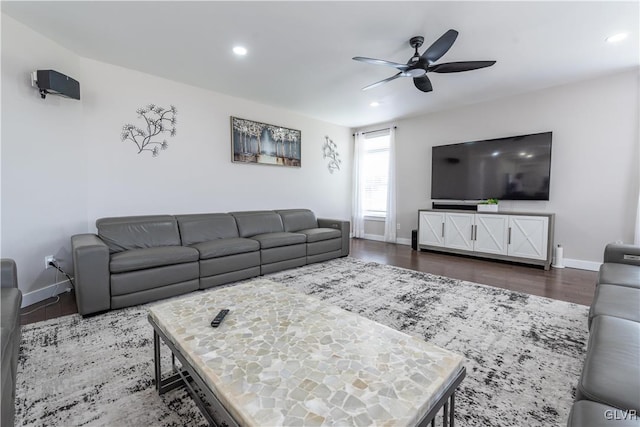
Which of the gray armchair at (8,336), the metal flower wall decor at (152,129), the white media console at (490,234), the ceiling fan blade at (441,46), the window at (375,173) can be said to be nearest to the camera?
the gray armchair at (8,336)

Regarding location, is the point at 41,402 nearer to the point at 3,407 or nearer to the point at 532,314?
the point at 3,407

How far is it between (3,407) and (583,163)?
19.5 ft

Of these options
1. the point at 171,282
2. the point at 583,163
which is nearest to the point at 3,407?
the point at 171,282

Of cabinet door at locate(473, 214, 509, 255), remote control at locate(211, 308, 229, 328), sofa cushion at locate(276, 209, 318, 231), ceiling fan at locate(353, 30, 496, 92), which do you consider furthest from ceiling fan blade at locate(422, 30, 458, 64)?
sofa cushion at locate(276, 209, 318, 231)

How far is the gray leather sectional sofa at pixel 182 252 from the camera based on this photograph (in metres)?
2.44

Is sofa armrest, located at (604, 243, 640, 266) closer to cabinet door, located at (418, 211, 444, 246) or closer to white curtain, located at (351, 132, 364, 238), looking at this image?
cabinet door, located at (418, 211, 444, 246)

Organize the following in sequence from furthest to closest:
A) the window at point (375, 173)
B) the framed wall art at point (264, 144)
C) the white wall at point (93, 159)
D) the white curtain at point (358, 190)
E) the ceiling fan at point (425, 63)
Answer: the white curtain at point (358, 190) → the window at point (375, 173) → the framed wall art at point (264, 144) → the white wall at point (93, 159) → the ceiling fan at point (425, 63)

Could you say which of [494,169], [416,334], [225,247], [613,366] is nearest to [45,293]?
[225,247]

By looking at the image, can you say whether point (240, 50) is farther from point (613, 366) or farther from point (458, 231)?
point (458, 231)

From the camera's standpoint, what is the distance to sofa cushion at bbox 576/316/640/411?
2.87 feet

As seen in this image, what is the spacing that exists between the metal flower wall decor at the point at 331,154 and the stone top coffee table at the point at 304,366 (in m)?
4.87

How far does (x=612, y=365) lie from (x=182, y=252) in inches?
127

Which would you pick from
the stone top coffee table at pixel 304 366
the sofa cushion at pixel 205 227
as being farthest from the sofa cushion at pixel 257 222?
the stone top coffee table at pixel 304 366

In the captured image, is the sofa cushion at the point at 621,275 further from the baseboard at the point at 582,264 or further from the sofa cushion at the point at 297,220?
the sofa cushion at the point at 297,220
